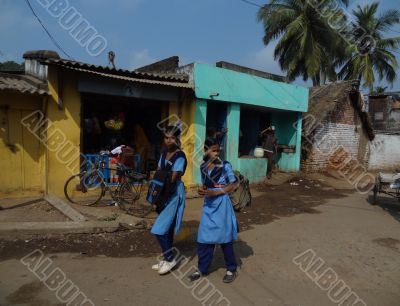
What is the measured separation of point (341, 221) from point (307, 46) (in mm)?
15579

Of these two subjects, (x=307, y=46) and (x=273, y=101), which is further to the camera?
(x=307, y=46)

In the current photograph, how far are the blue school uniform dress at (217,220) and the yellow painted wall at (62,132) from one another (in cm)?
481

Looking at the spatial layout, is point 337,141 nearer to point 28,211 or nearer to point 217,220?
point 28,211

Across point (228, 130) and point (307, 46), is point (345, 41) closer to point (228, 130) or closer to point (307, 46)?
point (307, 46)

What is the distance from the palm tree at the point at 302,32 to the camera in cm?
1995

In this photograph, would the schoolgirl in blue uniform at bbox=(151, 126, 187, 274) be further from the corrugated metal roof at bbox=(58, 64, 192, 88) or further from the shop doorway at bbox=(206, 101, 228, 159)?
the shop doorway at bbox=(206, 101, 228, 159)

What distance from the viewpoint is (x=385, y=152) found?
18672 millimetres

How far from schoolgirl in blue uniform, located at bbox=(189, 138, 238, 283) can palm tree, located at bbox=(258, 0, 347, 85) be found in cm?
1793

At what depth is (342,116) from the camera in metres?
15.4

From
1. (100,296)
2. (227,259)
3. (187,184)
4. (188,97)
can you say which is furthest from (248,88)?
Result: (100,296)

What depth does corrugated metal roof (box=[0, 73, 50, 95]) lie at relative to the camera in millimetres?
6773

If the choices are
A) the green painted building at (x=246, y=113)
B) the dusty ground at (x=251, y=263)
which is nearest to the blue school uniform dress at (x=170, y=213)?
the dusty ground at (x=251, y=263)

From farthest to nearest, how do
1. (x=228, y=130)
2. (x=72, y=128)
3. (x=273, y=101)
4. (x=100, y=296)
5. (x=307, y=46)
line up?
(x=307, y=46) → (x=273, y=101) → (x=228, y=130) → (x=72, y=128) → (x=100, y=296)

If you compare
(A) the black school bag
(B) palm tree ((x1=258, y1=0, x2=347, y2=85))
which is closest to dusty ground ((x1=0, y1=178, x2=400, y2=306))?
(A) the black school bag
